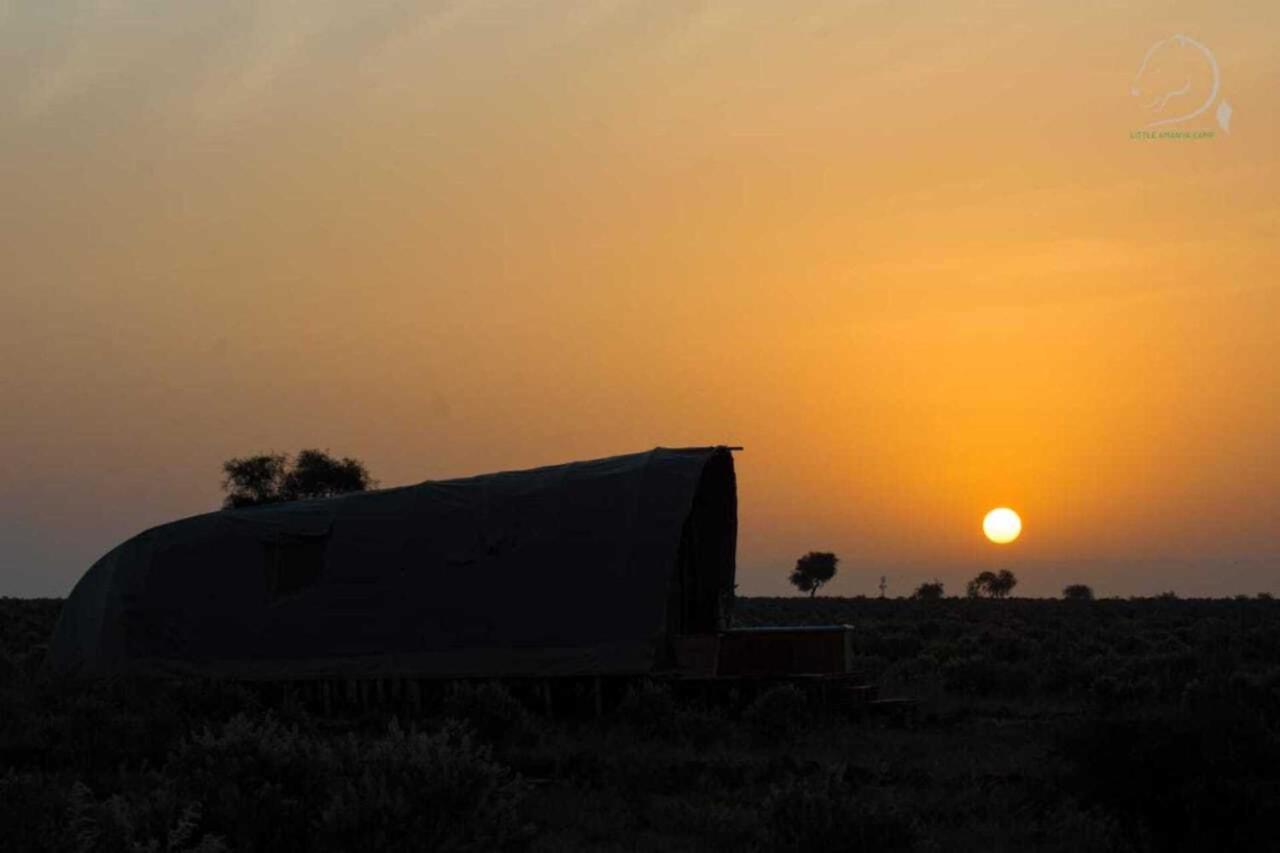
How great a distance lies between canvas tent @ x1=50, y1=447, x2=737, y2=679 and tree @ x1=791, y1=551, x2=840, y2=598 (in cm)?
9439

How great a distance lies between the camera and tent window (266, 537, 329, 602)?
2491 centimetres

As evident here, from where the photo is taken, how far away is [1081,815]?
488 inches

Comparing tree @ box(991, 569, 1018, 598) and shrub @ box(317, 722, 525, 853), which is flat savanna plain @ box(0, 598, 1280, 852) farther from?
tree @ box(991, 569, 1018, 598)

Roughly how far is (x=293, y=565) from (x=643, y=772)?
1128 centimetres

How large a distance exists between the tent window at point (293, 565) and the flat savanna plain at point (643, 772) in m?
1.74

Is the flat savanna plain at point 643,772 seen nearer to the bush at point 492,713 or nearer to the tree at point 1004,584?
the bush at point 492,713

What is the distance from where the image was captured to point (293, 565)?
25.1m

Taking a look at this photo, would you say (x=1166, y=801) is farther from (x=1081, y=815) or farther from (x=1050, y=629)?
(x=1050, y=629)

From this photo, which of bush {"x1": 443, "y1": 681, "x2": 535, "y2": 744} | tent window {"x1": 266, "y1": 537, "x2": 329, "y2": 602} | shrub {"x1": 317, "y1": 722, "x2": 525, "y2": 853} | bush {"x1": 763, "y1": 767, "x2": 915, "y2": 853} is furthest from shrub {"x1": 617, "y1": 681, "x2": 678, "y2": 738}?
bush {"x1": 763, "y1": 767, "x2": 915, "y2": 853}

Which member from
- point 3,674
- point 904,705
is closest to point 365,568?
point 3,674

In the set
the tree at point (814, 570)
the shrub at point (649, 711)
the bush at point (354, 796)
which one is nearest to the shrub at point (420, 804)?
the bush at point (354, 796)

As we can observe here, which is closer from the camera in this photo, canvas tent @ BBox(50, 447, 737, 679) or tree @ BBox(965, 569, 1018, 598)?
canvas tent @ BBox(50, 447, 737, 679)

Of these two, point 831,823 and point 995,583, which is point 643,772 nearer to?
point 831,823

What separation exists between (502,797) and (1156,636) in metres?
32.9
